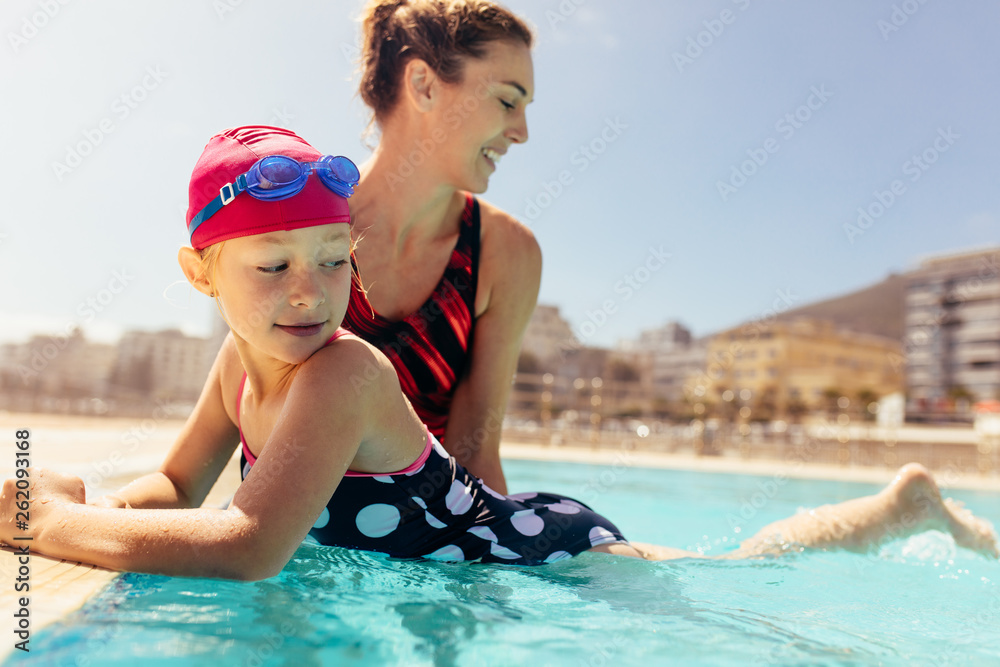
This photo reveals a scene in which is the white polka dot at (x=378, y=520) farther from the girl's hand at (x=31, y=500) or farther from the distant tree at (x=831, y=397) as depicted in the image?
the distant tree at (x=831, y=397)

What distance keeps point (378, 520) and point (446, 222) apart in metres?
1.26

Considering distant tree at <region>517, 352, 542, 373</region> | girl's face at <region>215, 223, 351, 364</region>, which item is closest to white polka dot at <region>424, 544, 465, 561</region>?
girl's face at <region>215, 223, 351, 364</region>

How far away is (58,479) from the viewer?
1.61 m

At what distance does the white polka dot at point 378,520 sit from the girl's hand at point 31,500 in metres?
0.66

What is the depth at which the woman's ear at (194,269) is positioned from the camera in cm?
161

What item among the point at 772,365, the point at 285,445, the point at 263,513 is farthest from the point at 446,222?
the point at 772,365

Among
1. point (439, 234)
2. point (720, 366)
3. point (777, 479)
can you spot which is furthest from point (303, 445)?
point (720, 366)

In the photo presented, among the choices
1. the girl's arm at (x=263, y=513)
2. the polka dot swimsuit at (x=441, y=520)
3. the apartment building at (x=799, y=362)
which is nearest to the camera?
the girl's arm at (x=263, y=513)

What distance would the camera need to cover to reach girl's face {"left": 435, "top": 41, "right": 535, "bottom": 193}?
7.77 feet

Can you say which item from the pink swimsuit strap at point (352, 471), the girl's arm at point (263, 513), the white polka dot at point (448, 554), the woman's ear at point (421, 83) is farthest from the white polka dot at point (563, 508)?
the woman's ear at point (421, 83)

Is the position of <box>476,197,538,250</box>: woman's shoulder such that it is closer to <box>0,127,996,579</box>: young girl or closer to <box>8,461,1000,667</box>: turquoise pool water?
<box>0,127,996,579</box>: young girl

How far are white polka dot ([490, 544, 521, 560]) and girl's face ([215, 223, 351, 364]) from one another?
79 centimetres

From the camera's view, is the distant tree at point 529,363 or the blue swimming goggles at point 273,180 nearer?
the blue swimming goggles at point 273,180

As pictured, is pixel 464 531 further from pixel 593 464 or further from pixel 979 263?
pixel 979 263
